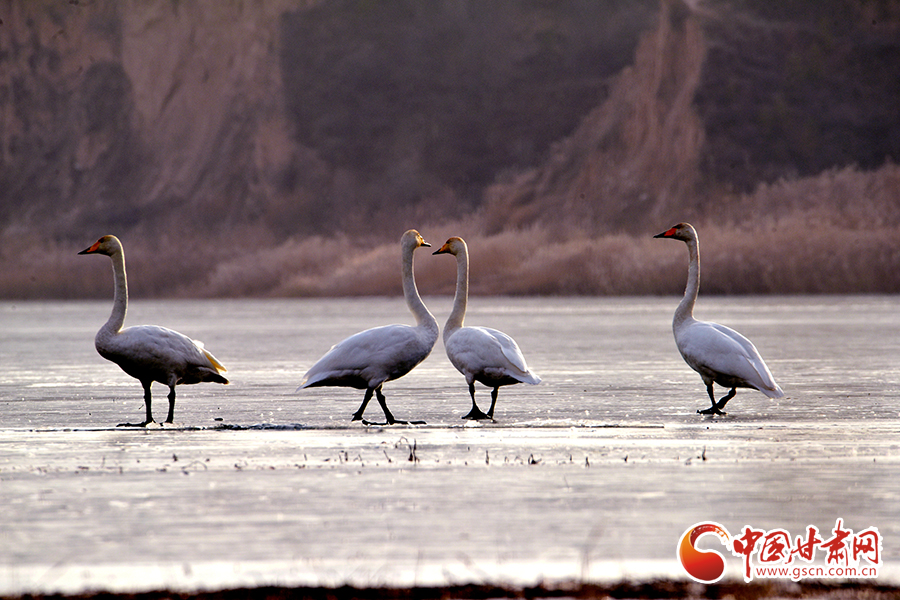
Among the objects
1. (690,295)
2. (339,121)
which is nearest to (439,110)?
(339,121)

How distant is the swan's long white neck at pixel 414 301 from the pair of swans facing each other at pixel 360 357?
0.05ft

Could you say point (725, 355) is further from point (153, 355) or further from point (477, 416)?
point (153, 355)

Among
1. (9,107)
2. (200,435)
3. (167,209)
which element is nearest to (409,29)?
(167,209)

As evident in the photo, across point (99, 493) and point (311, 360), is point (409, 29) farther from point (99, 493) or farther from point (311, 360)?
point (99, 493)

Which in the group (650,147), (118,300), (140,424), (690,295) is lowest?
(140,424)

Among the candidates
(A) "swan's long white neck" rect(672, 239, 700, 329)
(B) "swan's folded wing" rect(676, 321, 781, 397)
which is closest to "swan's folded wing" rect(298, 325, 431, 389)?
(B) "swan's folded wing" rect(676, 321, 781, 397)

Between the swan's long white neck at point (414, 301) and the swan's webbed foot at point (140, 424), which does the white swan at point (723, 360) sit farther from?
the swan's webbed foot at point (140, 424)

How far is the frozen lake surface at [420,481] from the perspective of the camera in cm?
582

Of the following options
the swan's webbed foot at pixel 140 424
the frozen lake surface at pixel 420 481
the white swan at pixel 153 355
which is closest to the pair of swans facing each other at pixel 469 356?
the frozen lake surface at pixel 420 481

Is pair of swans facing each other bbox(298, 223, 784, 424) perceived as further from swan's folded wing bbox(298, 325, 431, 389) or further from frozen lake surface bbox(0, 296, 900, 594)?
frozen lake surface bbox(0, 296, 900, 594)

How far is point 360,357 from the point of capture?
11461 millimetres

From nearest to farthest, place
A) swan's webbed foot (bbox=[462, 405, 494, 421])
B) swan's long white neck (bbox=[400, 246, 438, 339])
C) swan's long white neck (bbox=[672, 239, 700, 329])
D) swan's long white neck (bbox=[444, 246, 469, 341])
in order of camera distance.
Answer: swan's webbed foot (bbox=[462, 405, 494, 421]), swan's long white neck (bbox=[400, 246, 438, 339]), swan's long white neck (bbox=[444, 246, 469, 341]), swan's long white neck (bbox=[672, 239, 700, 329])

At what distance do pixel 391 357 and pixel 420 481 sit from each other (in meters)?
3.55

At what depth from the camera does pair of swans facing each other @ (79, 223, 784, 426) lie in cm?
1153
